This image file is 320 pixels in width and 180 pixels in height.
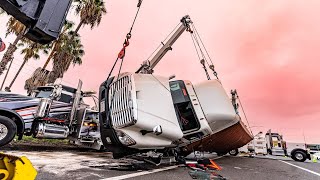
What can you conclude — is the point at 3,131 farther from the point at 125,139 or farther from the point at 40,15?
the point at 40,15

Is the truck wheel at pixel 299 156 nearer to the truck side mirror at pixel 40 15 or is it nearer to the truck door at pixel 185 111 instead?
the truck door at pixel 185 111

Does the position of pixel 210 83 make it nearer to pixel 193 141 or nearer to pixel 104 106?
pixel 193 141

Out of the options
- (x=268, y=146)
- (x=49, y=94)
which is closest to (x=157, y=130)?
(x=49, y=94)

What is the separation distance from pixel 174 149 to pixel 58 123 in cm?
447

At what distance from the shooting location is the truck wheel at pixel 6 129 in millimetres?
6324

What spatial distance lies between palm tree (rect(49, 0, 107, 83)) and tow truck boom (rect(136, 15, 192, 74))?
1205 centimetres

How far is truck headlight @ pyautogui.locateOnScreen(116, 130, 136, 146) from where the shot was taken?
178 inches

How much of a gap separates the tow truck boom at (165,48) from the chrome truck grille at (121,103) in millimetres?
2761

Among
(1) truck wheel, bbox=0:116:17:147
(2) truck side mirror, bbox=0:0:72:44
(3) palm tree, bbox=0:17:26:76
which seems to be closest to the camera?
(2) truck side mirror, bbox=0:0:72:44

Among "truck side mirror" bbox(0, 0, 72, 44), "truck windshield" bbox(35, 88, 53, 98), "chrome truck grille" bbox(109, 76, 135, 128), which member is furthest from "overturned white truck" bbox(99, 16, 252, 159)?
"truck windshield" bbox(35, 88, 53, 98)

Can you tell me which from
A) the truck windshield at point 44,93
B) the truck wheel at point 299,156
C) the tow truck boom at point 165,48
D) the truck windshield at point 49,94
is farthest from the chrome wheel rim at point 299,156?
the truck windshield at point 44,93

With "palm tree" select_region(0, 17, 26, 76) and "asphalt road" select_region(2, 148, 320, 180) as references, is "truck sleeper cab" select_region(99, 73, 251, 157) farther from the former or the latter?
"palm tree" select_region(0, 17, 26, 76)

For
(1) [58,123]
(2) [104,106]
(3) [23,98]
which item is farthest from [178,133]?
(3) [23,98]

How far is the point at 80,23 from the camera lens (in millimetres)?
19266
